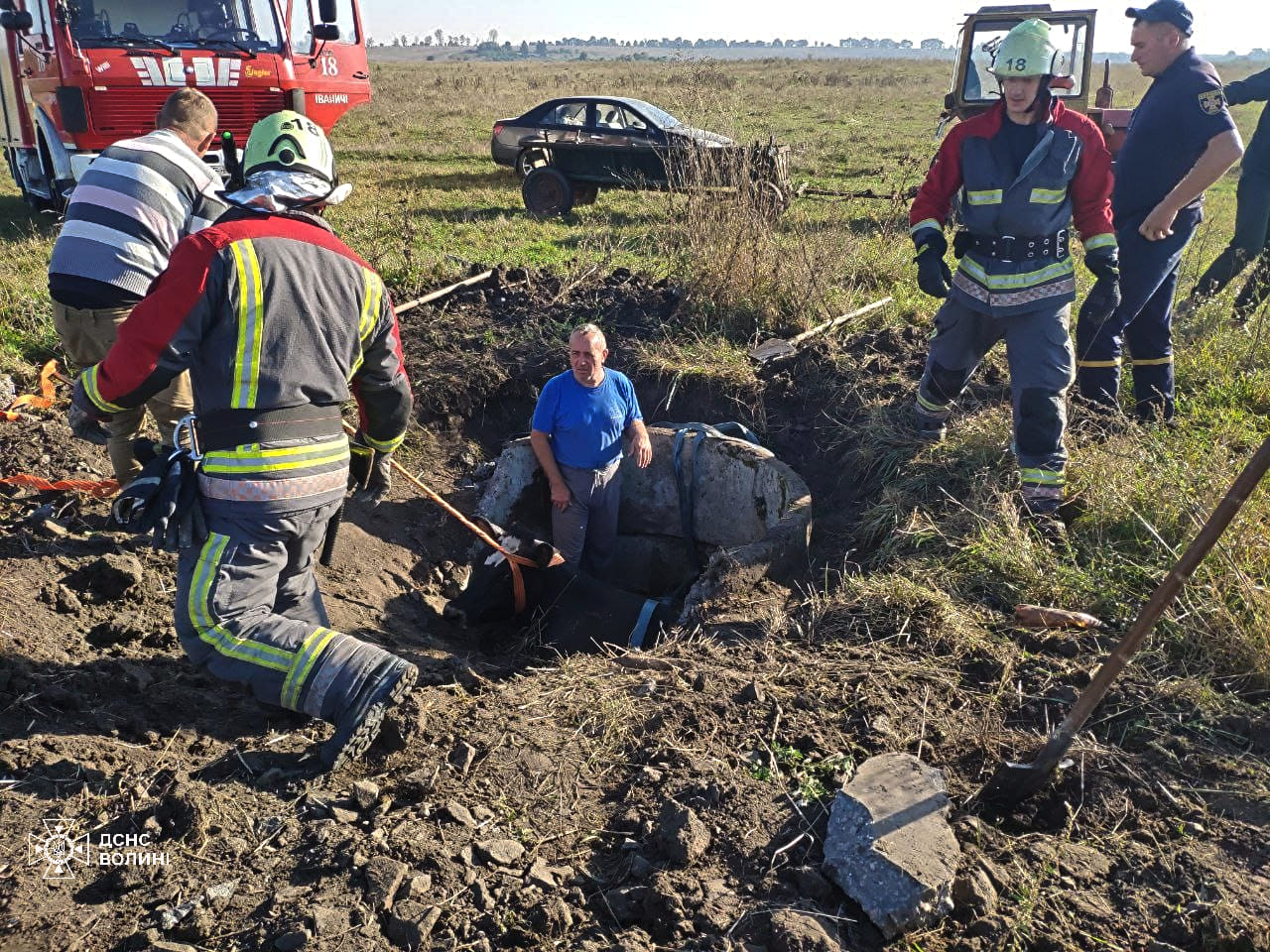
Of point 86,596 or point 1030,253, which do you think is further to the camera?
point 1030,253

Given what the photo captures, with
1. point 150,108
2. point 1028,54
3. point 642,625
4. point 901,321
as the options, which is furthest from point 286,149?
point 150,108

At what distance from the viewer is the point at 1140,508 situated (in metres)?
4.17

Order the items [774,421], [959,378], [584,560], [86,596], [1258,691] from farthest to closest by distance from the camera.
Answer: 1. [774,421]
2. [584,560]
3. [959,378]
4. [86,596]
5. [1258,691]

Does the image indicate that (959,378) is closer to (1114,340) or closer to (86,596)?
(1114,340)

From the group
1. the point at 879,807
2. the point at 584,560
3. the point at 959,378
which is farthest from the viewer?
the point at 584,560

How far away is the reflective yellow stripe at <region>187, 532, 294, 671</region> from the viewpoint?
2.88 meters

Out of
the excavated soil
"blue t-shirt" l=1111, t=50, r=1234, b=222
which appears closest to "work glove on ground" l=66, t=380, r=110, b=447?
the excavated soil

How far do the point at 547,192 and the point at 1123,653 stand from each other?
10.7 m

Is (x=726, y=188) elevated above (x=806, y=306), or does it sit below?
above

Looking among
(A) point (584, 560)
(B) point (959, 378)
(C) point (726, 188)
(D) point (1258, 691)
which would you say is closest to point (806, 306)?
(C) point (726, 188)

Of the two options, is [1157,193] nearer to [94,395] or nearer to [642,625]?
[642,625]

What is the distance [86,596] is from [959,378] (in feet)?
13.4

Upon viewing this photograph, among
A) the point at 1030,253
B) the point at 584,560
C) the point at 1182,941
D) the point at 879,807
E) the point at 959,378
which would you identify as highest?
the point at 1030,253

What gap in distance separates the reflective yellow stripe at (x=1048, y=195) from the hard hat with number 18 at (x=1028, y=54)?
48 centimetres
